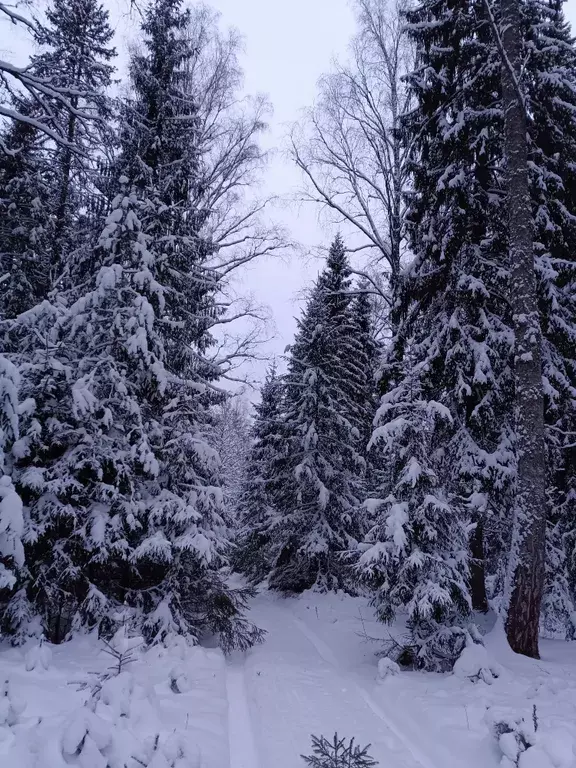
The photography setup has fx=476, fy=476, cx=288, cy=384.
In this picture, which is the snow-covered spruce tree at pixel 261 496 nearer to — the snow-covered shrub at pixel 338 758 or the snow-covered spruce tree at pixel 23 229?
the snow-covered spruce tree at pixel 23 229

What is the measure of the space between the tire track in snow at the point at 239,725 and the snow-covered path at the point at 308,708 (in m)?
0.07

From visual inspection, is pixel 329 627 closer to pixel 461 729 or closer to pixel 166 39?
pixel 461 729

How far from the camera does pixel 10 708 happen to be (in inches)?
157

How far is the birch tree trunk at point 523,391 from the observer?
7.43 m

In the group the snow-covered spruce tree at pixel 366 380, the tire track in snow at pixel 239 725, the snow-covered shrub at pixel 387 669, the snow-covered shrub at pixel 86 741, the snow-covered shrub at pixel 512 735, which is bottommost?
the tire track in snow at pixel 239 725

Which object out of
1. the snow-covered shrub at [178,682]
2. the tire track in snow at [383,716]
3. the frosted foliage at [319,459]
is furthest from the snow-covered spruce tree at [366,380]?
the snow-covered shrub at [178,682]

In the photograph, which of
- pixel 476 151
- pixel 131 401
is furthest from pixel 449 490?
pixel 476 151

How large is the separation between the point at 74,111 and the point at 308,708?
26.4 ft

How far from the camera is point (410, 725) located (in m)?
5.71

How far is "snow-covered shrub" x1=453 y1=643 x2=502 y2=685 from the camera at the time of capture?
21.1 ft

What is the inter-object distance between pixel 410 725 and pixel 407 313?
819cm

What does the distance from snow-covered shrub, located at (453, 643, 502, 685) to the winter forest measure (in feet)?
0.17

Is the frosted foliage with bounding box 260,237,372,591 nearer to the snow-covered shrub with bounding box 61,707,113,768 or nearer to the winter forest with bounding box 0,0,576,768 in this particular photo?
the winter forest with bounding box 0,0,576,768

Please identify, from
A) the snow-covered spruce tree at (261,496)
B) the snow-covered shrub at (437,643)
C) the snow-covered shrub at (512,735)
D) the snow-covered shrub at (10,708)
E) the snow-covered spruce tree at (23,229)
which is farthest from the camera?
the snow-covered spruce tree at (261,496)
